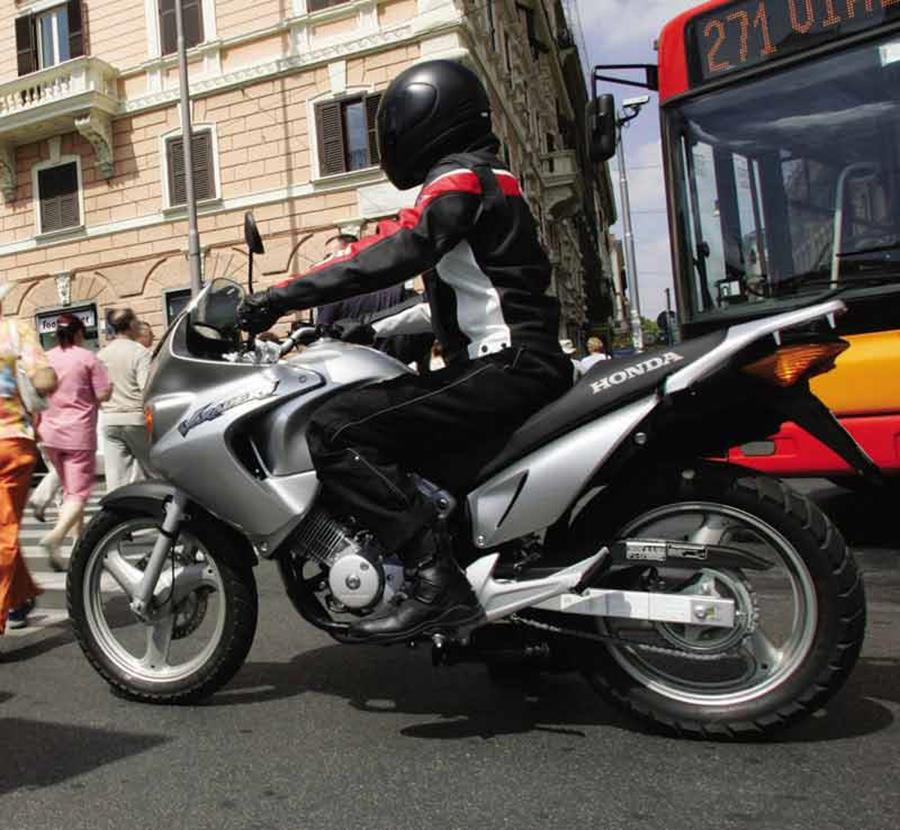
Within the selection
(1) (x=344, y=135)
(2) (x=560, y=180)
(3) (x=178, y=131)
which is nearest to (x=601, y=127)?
(1) (x=344, y=135)

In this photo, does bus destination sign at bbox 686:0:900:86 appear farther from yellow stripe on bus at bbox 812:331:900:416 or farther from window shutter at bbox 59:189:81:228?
window shutter at bbox 59:189:81:228

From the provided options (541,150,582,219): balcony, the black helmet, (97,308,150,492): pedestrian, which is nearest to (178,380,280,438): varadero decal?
the black helmet

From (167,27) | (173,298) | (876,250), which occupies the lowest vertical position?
(876,250)

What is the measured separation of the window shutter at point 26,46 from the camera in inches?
841

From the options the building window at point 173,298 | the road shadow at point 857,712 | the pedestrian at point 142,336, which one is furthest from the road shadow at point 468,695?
the building window at point 173,298

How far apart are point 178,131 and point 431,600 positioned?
19332 mm

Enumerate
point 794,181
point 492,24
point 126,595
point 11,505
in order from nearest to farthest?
point 126,595, point 11,505, point 794,181, point 492,24

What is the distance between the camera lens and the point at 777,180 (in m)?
5.36

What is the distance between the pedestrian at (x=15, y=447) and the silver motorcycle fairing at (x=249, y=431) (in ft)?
4.24

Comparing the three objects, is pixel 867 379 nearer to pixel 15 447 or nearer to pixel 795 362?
pixel 795 362

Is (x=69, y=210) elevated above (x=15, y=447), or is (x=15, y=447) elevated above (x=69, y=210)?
(x=69, y=210)

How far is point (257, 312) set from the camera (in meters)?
2.69

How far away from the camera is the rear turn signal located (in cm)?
239

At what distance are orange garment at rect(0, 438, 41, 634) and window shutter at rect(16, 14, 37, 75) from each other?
20.5 meters
